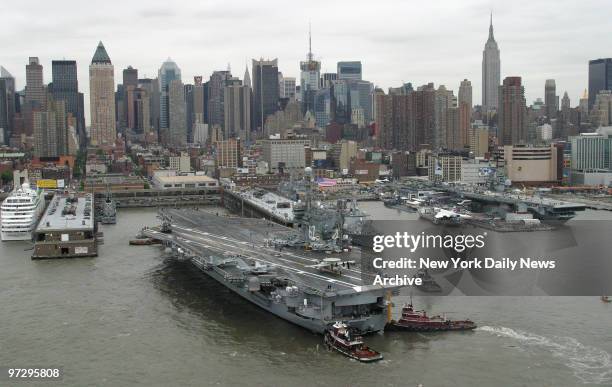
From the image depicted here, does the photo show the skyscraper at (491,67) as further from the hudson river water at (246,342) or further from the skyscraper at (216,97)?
the hudson river water at (246,342)

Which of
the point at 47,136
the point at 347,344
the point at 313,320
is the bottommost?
the point at 347,344

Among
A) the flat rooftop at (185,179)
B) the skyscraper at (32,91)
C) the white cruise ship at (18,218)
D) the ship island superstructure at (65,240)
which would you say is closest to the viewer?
the ship island superstructure at (65,240)

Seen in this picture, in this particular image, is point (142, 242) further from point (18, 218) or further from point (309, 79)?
point (309, 79)

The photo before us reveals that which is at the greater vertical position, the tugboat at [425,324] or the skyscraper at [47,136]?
the skyscraper at [47,136]

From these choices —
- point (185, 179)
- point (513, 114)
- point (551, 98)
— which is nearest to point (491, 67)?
point (551, 98)

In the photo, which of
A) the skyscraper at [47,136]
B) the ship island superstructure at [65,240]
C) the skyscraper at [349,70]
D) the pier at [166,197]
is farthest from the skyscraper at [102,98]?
the ship island superstructure at [65,240]

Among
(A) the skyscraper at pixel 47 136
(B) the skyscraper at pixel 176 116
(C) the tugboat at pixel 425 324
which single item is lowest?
(C) the tugboat at pixel 425 324
